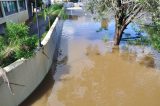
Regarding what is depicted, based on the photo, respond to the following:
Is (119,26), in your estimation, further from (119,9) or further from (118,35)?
(119,9)

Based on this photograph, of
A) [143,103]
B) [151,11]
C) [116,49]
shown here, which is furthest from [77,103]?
[116,49]

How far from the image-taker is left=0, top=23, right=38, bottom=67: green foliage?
1063 cm

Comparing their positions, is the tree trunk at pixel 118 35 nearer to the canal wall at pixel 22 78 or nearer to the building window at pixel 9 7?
the canal wall at pixel 22 78

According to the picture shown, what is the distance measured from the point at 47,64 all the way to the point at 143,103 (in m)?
5.85

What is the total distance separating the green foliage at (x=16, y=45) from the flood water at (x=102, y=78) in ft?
6.39

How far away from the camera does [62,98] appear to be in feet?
37.0

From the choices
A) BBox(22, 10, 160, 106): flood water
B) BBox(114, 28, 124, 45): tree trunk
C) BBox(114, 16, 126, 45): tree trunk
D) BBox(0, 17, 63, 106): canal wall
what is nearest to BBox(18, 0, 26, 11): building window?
BBox(22, 10, 160, 106): flood water

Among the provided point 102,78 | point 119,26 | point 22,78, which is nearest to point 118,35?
point 119,26

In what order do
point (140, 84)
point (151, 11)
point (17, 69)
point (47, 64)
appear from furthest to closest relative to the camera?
point (151, 11) → point (47, 64) → point (140, 84) → point (17, 69)

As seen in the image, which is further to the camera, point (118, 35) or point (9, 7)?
point (9, 7)

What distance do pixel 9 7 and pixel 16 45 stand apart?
19456mm

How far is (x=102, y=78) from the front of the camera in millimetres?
13578

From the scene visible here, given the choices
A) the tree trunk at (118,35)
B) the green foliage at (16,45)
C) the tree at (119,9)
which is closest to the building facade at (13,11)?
the tree at (119,9)

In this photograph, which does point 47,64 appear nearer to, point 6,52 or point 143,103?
point 6,52
